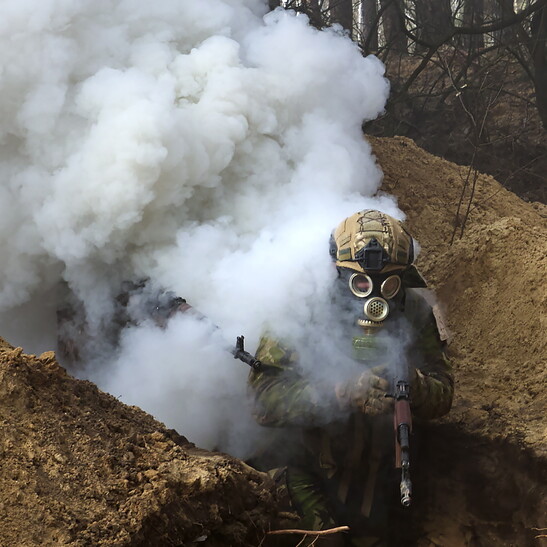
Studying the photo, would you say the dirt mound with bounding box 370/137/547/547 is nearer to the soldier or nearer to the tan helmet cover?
the soldier

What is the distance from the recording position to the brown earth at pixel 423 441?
3.10 metres

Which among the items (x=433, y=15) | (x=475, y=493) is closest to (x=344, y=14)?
(x=433, y=15)

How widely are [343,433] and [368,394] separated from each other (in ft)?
1.62

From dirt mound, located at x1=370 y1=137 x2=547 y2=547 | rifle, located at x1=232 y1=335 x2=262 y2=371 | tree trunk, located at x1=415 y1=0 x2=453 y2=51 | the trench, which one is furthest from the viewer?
tree trunk, located at x1=415 y1=0 x2=453 y2=51

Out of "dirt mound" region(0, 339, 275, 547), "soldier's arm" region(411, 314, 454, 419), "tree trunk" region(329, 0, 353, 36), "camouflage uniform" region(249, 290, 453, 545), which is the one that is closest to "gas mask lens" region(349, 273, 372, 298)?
"camouflage uniform" region(249, 290, 453, 545)

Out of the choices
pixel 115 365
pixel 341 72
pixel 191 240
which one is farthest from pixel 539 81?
pixel 115 365

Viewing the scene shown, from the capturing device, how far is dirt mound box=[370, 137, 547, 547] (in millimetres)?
4547

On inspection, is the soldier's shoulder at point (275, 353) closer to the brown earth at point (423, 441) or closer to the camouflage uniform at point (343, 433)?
the camouflage uniform at point (343, 433)

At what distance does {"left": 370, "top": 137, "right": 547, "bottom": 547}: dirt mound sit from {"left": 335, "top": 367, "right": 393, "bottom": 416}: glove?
1.21 metres

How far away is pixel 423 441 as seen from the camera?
16.2 ft

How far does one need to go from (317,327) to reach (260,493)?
40.1 inches

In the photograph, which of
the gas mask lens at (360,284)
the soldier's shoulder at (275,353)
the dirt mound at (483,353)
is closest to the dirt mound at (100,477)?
the soldier's shoulder at (275,353)

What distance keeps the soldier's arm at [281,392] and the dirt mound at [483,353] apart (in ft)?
4.05

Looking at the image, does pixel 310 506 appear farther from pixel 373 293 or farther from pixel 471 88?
pixel 471 88
